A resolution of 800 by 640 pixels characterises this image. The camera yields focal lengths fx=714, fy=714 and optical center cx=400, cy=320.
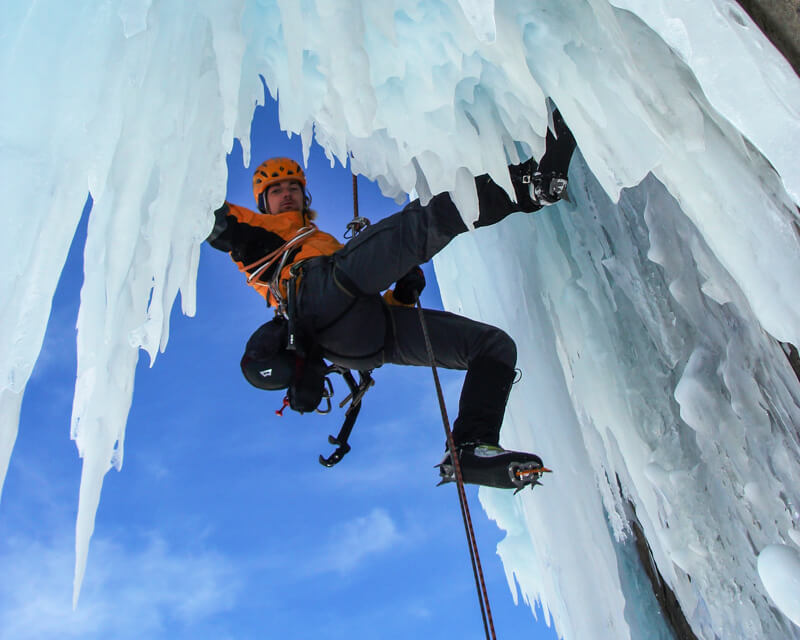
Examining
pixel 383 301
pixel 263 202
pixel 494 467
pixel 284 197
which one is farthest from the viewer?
pixel 263 202

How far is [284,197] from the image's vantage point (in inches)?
175

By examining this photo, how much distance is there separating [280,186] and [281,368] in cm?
167

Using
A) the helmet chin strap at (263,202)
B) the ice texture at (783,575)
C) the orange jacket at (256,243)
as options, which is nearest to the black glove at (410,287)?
the orange jacket at (256,243)

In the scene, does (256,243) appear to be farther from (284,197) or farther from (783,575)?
(783,575)

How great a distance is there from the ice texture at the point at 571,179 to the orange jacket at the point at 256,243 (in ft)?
1.87

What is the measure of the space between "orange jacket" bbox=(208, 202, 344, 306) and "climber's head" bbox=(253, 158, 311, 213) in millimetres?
567

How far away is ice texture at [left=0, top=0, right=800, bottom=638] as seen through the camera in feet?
6.47

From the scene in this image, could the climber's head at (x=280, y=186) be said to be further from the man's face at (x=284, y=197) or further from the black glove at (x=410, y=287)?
the black glove at (x=410, y=287)

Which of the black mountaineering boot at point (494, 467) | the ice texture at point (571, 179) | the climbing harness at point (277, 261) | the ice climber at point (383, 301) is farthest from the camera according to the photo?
the climbing harness at point (277, 261)

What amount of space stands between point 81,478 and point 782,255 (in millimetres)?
2247

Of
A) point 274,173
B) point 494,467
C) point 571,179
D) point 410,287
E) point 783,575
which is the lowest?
point 783,575

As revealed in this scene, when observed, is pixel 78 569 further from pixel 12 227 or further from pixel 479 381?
pixel 479 381

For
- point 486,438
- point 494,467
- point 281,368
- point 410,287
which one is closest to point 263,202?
point 410,287

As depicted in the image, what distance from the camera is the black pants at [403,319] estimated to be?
3072mm
